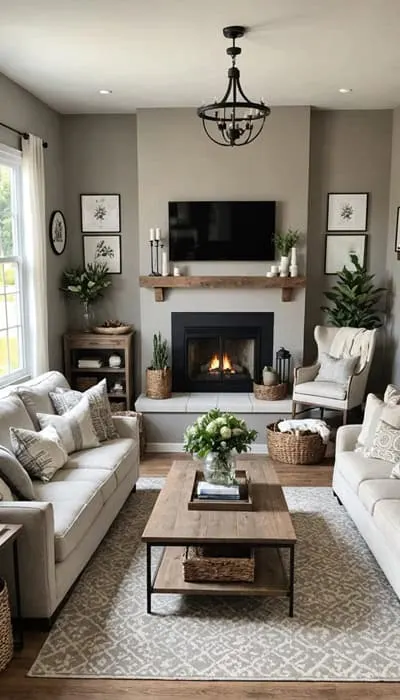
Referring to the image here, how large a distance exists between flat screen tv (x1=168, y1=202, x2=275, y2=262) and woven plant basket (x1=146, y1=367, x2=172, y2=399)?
115 cm

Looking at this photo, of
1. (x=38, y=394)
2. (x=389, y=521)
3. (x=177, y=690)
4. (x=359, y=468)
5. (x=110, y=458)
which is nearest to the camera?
(x=177, y=690)

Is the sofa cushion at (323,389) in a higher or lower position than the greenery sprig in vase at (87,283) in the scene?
lower

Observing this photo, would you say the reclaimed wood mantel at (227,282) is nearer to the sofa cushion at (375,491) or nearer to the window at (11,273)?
the window at (11,273)

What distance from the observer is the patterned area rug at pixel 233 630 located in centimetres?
271

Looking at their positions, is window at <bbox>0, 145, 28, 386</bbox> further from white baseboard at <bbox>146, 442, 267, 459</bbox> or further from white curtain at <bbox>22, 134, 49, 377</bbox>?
white baseboard at <bbox>146, 442, 267, 459</bbox>

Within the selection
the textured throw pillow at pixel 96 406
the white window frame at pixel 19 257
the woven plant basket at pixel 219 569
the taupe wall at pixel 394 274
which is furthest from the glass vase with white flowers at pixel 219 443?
the taupe wall at pixel 394 274

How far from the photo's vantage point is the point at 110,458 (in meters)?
4.11

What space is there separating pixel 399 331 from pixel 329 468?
5.01ft

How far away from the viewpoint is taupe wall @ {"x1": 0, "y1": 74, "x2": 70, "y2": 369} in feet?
16.8

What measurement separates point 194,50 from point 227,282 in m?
2.35

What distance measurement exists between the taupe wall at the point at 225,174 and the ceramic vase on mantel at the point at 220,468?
9.59 feet

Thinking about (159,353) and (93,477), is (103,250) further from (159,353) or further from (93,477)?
(93,477)

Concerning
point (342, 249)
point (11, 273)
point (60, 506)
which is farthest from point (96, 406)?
point (342, 249)

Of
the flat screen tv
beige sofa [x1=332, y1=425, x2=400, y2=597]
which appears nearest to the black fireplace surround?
the flat screen tv
